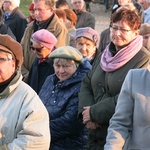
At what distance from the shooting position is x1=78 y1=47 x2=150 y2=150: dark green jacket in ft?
13.5

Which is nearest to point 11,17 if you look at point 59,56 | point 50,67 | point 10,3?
point 10,3

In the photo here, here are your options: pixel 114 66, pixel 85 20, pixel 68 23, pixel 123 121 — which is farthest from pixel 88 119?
pixel 85 20

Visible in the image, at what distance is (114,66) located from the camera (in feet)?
13.5

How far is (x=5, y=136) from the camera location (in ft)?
10.8

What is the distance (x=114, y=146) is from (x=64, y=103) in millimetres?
1319

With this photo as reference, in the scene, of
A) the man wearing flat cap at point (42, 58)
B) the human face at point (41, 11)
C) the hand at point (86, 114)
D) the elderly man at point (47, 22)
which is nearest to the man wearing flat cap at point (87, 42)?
the man wearing flat cap at point (42, 58)

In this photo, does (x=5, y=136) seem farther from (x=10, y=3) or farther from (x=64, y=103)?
(x=10, y=3)

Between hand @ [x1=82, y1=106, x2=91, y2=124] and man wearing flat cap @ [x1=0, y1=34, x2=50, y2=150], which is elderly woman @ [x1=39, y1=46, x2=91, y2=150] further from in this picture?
man wearing flat cap @ [x1=0, y1=34, x2=50, y2=150]

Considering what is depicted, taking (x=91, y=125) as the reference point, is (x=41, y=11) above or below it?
above

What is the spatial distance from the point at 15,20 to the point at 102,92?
14.9 feet

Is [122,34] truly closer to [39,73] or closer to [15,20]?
[39,73]

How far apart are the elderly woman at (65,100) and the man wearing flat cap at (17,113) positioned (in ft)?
3.72

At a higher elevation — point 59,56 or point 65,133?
point 59,56

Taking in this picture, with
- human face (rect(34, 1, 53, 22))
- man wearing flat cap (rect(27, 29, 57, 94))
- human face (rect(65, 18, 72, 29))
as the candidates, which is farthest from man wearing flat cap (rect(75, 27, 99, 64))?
human face (rect(65, 18, 72, 29))
